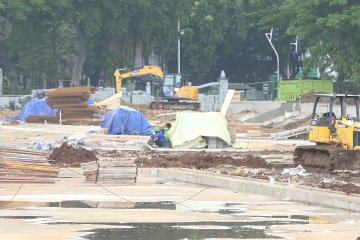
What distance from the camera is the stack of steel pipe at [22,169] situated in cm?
2723

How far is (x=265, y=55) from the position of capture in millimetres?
112438

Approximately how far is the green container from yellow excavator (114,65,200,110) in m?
6.19

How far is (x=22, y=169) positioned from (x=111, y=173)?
7.28 ft

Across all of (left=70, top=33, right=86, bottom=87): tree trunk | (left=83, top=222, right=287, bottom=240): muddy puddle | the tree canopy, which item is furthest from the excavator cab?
(left=83, top=222, right=287, bottom=240): muddy puddle

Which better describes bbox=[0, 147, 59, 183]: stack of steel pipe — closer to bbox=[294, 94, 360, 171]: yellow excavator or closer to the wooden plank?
the wooden plank

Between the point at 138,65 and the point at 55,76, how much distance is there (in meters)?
7.87

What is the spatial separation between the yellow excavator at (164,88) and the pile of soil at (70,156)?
4168cm

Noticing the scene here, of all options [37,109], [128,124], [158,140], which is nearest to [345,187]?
[158,140]

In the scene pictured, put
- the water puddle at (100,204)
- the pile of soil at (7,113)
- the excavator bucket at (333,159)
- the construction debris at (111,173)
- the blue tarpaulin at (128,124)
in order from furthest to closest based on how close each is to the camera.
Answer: the pile of soil at (7,113) < the blue tarpaulin at (128,124) < the excavator bucket at (333,159) < the construction debris at (111,173) < the water puddle at (100,204)

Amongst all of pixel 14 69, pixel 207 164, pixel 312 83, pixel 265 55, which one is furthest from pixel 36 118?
pixel 265 55

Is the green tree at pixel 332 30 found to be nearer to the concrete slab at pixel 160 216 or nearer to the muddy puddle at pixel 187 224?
the concrete slab at pixel 160 216

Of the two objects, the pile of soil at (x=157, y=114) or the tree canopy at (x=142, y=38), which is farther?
the tree canopy at (x=142, y=38)

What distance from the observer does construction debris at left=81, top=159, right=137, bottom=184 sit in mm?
27516

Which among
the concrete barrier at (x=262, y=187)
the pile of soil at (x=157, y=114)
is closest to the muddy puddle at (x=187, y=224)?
the concrete barrier at (x=262, y=187)
